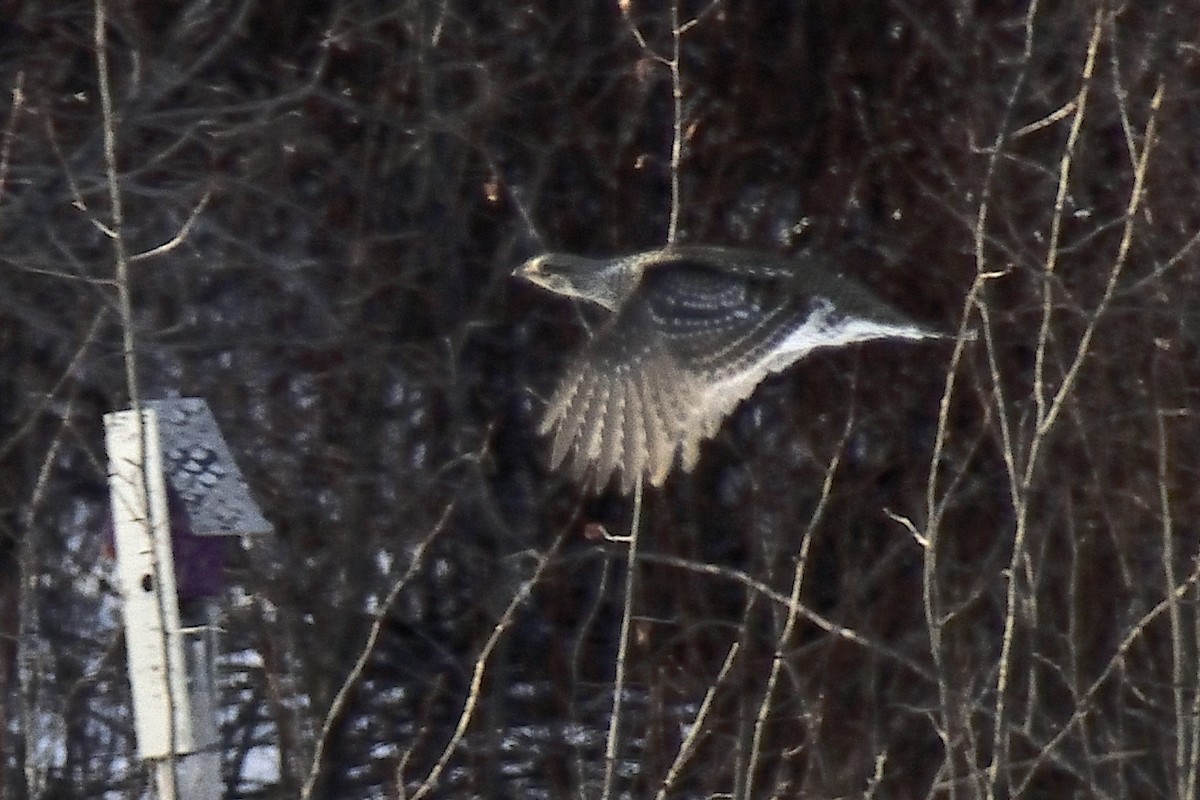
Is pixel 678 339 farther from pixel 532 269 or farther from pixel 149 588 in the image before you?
pixel 149 588

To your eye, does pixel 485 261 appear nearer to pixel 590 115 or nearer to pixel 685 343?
pixel 590 115

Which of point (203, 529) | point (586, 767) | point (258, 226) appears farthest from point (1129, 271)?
point (203, 529)

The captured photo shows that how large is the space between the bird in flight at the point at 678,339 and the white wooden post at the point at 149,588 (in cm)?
85

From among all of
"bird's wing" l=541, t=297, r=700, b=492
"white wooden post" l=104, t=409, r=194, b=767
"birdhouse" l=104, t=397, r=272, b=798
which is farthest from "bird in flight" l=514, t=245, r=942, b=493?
"white wooden post" l=104, t=409, r=194, b=767

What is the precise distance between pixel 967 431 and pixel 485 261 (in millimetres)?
1631

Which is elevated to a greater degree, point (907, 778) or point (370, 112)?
point (370, 112)

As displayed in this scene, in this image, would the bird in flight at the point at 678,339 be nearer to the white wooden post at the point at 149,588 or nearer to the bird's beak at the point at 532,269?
the bird's beak at the point at 532,269

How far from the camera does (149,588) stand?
9.76ft

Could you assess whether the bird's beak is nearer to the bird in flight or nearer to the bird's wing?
the bird in flight

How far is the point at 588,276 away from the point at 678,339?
37 centimetres

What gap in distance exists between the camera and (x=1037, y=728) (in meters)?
5.69

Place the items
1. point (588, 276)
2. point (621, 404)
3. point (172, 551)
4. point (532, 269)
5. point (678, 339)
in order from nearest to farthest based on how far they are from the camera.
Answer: point (172, 551)
point (621, 404)
point (678, 339)
point (588, 276)
point (532, 269)

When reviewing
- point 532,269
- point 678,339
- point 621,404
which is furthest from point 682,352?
point 532,269

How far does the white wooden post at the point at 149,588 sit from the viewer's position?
2.64 metres
